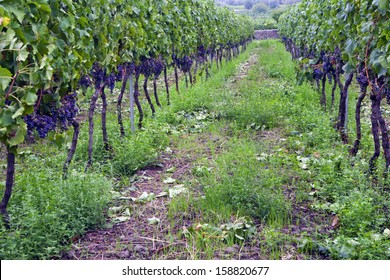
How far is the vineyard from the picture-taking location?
353 cm

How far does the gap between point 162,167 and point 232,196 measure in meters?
1.74

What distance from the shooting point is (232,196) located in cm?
446

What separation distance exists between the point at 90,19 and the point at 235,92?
241 inches

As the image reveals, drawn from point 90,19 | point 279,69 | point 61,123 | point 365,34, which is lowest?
point 279,69

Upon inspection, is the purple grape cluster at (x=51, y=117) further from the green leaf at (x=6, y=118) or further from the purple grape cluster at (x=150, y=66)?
the purple grape cluster at (x=150, y=66)

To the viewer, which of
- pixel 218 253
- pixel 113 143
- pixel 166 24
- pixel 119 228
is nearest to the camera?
pixel 218 253

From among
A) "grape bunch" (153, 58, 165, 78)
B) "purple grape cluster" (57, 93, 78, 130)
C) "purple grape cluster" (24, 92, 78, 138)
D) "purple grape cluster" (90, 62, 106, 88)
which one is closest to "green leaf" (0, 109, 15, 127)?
"purple grape cluster" (24, 92, 78, 138)

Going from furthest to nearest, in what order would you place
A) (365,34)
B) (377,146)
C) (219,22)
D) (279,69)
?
(219,22) < (279,69) < (377,146) < (365,34)

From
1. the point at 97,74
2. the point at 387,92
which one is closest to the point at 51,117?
the point at 97,74

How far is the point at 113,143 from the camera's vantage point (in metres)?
6.37

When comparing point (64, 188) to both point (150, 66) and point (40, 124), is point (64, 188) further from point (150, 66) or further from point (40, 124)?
point (150, 66)

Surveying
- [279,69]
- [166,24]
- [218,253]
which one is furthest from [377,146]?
[279,69]

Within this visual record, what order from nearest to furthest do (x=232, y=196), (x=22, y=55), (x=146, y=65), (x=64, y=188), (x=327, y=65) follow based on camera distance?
(x=22, y=55)
(x=64, y=188)
(x=232, y=196)
(x=327, y=65)
(x=146, y=65)
